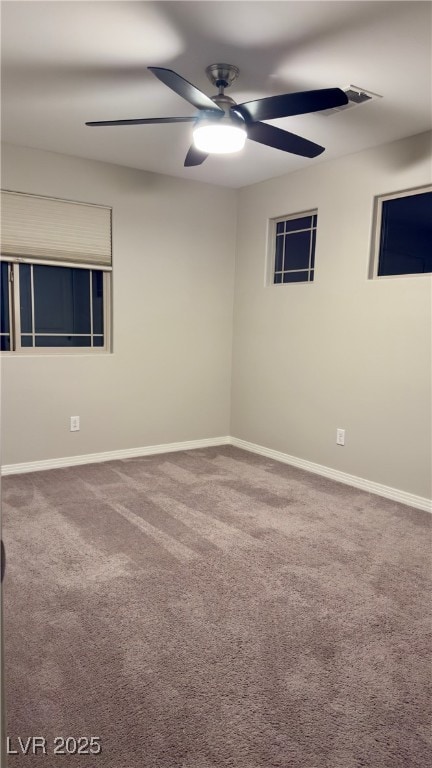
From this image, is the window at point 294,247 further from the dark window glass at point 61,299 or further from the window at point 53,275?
the dark window glass at point 61,299

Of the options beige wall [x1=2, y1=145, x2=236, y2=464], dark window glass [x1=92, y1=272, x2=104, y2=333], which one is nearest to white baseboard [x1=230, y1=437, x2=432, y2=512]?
beige wall [x1=2, y1=145, x2=236, y2=464]

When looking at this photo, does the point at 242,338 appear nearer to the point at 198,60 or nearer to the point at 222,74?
the point at 222,74

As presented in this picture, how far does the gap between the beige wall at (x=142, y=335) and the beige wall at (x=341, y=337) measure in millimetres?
282

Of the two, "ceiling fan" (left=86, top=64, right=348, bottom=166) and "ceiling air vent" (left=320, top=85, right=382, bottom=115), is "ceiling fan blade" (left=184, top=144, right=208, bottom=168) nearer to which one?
"ceiling fan" (left=86, top=64, right=348, bottom=166)

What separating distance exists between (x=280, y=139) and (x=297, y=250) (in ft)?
6.09

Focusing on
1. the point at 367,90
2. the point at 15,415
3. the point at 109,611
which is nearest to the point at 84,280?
the point at 15,415

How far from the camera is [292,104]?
223 cm

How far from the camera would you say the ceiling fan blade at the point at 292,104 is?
2104 mm

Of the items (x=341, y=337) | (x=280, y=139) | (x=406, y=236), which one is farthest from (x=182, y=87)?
(x=341, y=337)

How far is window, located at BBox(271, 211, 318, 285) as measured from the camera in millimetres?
4375

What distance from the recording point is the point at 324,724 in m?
1.62

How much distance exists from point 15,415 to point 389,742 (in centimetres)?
338

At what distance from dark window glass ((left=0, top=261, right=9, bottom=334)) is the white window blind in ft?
0.40

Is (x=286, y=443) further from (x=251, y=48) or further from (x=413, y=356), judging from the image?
(x=251, y=48)
